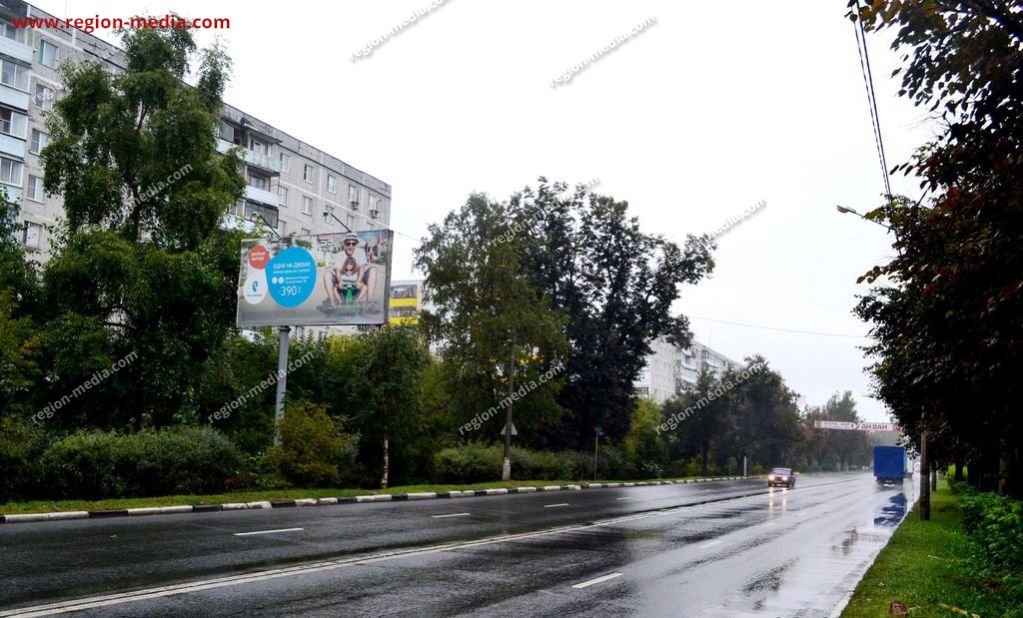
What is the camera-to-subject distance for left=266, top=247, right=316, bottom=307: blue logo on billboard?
28047mm

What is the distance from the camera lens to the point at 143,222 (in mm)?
30062

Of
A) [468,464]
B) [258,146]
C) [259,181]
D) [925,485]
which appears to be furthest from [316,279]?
[258,146]

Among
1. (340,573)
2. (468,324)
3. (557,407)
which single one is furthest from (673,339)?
(340,573)

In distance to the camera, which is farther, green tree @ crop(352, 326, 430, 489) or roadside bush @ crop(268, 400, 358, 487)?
green tree @ crop(352, 326, 430, 489)

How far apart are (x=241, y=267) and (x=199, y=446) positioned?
7493 mm

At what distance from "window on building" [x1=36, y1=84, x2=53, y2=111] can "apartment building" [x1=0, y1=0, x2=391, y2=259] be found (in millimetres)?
49

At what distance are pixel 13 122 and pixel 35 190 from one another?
369 centimetres

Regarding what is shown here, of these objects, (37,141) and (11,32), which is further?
(37,141)

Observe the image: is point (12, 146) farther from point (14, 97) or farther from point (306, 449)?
point (306, 449)

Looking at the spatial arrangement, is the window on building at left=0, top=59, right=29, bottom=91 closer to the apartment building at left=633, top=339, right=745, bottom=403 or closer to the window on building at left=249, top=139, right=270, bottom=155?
the window on building at left=249, top=139, right=270, bottom=155

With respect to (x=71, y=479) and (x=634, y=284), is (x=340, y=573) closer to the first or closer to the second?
(x=71, y=479)

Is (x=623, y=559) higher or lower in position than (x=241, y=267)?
lower

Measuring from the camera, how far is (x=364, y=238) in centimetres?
2752

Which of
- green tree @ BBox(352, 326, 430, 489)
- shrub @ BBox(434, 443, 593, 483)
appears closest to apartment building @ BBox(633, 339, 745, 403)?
shrub @ BBox(434, 443, 593, 483)
